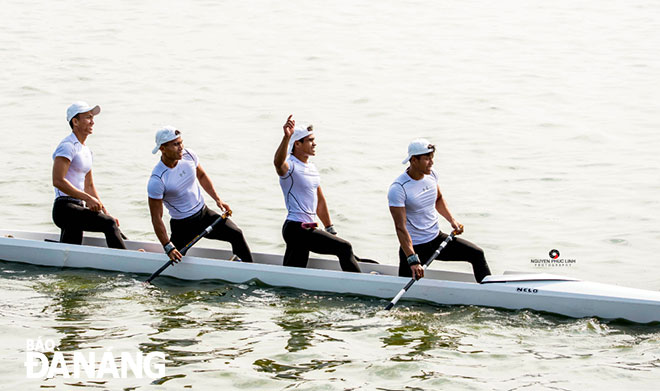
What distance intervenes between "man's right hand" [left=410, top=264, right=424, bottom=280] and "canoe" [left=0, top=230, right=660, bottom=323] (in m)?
0.39

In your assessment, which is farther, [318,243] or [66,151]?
[66,151]

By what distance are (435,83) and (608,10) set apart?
1054 centimetres

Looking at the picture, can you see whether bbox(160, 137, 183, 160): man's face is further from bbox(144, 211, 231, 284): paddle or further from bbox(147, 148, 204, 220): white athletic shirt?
bbox(144, 211, 231, 284): paddle

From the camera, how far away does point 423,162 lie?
11406mm

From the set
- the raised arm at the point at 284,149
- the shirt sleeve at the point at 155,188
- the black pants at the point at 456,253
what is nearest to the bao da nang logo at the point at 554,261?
the black pants at the point at 456,253

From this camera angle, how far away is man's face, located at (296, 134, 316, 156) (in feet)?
39.3

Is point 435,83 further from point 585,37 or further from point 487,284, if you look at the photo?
point 487,284

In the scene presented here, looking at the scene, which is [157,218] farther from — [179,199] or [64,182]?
[64,182]

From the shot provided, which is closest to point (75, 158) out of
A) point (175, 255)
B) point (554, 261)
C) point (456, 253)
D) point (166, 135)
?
point (166, 135)

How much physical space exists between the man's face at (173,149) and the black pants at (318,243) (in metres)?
1.66

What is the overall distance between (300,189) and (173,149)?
1730 millimetres

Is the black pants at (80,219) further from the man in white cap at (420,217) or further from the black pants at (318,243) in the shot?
the man in white cap at (420,217)

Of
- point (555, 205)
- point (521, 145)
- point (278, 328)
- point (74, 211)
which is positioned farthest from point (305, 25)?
point (278, 328)

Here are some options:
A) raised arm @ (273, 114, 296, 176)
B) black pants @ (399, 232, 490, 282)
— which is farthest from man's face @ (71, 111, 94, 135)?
black pants @ (399, 232, 490, 282)
